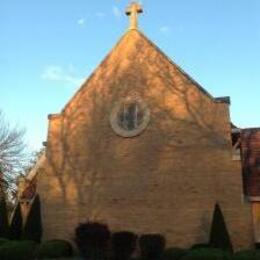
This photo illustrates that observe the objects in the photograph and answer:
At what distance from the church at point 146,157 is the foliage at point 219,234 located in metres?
0.67

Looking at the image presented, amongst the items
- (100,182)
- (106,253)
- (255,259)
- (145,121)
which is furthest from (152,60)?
(255,259)

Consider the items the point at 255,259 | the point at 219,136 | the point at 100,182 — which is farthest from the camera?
the point at 100,182

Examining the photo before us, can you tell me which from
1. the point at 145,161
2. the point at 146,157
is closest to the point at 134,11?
the point at 146,157

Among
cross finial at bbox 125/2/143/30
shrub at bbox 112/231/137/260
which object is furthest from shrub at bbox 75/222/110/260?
cross finial at bbox 125/2/143/30

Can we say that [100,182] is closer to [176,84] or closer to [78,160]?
[78,160]

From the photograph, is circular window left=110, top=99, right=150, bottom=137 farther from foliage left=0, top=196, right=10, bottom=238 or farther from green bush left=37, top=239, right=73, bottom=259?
foliage left=0, top=196, right=10, bottom=238

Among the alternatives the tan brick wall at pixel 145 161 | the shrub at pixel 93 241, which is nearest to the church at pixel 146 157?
the tan brick wall at pixel 145 161

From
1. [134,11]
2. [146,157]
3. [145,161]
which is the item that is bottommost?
[145,161]

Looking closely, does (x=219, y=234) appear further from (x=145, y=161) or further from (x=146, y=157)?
(x=146, y=157)

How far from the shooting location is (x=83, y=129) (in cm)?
2569

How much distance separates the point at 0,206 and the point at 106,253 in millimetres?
7495

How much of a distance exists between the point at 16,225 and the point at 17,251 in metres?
4.34

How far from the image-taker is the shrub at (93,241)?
20.8m

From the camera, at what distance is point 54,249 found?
2183 centimetres
